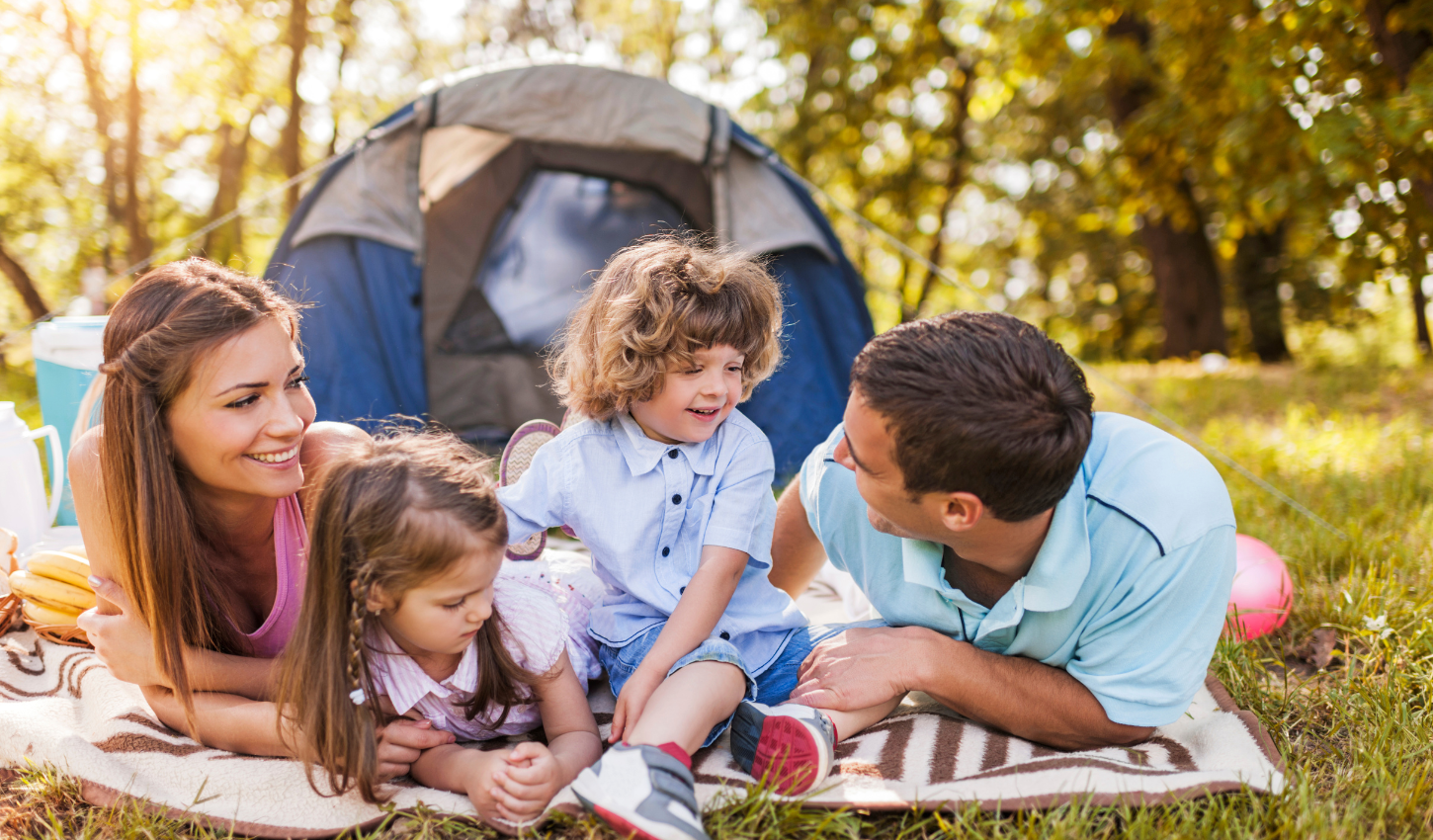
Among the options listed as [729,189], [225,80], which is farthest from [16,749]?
[225,80]

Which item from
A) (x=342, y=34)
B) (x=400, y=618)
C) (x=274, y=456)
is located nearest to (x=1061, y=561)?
(x=400, y=618)

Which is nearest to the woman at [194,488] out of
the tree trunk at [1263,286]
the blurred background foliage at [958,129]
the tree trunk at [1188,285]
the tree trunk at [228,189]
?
the blurred background foliage at [958,129]

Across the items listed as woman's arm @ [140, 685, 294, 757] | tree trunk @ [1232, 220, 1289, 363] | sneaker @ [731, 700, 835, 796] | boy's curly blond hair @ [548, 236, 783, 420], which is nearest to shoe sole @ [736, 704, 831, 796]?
sneaker @ [731, 700, 835, 796]

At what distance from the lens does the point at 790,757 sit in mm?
1386

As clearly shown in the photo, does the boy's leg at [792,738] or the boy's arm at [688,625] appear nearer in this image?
the boy's leg at [792,738]

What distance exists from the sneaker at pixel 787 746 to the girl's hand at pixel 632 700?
6.7 inches

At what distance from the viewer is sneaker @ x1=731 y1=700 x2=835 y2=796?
1.37 metres

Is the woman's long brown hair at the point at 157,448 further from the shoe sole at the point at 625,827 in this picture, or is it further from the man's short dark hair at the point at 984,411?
the man's short dark hair at the point at 984,411

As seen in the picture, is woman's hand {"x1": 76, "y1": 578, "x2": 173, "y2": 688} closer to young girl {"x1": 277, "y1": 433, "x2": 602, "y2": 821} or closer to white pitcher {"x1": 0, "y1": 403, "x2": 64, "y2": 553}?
young girl {"x1": 277, "y1": 433, "x2": 602, "y2": 821}

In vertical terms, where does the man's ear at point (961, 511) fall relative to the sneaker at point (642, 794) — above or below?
above

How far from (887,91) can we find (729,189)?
598 cm

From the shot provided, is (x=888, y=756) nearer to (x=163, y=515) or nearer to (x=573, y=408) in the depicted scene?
(x=573, y=408)

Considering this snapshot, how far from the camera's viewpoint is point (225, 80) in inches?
390

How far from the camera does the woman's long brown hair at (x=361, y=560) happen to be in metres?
1.32
